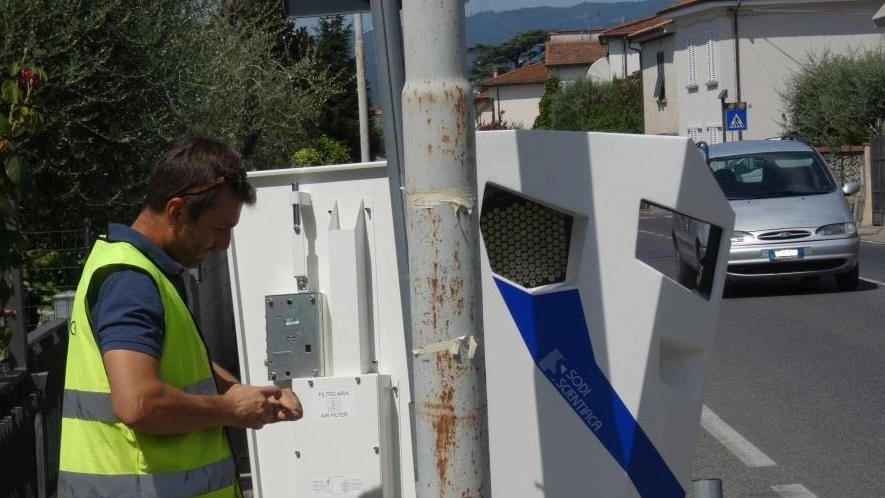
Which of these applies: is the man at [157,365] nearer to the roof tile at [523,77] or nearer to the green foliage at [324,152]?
the green foliage at [324,152]

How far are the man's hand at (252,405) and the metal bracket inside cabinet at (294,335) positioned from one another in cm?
95

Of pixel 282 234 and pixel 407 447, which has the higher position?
pixel 282 234

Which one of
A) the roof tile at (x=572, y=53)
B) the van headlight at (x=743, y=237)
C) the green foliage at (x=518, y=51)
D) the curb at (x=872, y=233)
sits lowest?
the curb at (x=872, y=233)

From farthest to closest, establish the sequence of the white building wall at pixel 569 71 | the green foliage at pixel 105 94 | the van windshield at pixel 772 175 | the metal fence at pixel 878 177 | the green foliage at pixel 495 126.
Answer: the white building wall at pixel 569 71 < the metal fence at pixel 878 177 < the van windshield at pixel 772 175 < the green foliage at pixel 105 94 < the green foliage at pixel 495 126

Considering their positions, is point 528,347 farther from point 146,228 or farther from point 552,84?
point 552,84

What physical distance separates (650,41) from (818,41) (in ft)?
37.3

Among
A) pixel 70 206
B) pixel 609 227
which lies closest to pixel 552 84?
pixel 70 206

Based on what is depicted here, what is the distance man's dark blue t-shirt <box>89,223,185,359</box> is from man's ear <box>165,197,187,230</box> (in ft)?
0.65

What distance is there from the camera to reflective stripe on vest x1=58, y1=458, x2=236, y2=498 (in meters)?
2.77

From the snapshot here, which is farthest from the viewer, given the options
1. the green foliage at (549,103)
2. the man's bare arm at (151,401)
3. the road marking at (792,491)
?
the green foliage at (549,103)

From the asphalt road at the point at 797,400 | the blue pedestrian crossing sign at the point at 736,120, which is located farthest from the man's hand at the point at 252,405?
the blue pedestrian crossing sign at the point at 736,120

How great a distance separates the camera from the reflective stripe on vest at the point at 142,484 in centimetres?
277

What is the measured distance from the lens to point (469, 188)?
2916 millimetres

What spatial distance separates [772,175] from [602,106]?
160 ft
